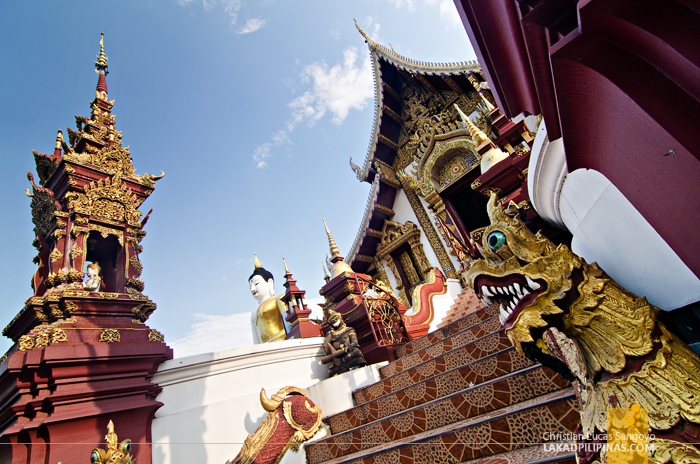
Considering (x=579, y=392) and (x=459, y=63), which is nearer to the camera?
(x=579, y=392)

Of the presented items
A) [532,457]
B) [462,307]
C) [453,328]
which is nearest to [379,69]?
[462,307]

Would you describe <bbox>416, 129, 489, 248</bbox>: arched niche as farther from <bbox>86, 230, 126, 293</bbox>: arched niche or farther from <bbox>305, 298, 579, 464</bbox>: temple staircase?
<bbox>86, 230, 126, 293</bbox>: arched niche

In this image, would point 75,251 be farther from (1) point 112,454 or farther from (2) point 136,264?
(1) point 112,454

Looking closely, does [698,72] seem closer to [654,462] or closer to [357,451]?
[654,462]

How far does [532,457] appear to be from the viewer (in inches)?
62.6

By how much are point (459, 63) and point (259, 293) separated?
819cm

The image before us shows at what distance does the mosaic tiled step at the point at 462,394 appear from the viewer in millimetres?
2062

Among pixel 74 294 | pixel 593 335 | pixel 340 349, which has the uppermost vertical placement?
pixel 74 294

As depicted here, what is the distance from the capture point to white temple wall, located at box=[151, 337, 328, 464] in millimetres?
3125

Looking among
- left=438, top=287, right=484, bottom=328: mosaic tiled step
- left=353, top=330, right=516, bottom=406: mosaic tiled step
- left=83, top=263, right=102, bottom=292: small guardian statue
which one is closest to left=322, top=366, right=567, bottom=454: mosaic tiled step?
left=353, top=330, right=516, bottom=406: mosaic tiled step

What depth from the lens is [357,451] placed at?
2.69 metres

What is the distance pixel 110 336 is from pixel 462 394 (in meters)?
3.17

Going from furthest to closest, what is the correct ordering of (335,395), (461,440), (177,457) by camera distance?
1. (335,395)
2. (177,457)
3. (461,440)

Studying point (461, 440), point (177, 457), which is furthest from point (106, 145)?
point (461, 440)
